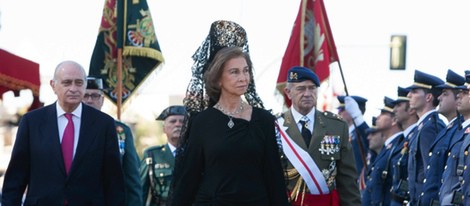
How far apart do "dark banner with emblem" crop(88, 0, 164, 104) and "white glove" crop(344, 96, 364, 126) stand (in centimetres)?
341

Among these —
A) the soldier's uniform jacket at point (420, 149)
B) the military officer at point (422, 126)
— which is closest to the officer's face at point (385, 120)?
the military officer at point (422, 126)

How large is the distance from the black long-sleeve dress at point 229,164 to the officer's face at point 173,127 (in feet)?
16.2

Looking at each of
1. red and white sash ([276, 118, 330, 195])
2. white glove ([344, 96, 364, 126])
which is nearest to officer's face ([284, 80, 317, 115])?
red and white sash ([276, 118, 330, 195])

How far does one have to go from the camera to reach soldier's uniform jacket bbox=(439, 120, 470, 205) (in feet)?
40.8

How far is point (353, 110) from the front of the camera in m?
18.5

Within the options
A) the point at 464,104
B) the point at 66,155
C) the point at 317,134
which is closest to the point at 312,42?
the point at 317,134

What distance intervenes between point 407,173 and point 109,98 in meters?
3.41

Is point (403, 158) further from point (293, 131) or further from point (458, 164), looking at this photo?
point (458, 164)

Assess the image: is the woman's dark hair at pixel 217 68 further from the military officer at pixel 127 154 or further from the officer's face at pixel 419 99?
the officer's face at pixel 419 99

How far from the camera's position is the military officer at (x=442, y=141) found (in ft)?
43.8

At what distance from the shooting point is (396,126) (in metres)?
18.3

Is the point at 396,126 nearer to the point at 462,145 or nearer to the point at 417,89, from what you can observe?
the point at 417,89

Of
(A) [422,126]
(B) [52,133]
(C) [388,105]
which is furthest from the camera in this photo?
(C) [388,105]

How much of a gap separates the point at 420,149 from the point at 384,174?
2.09 m
